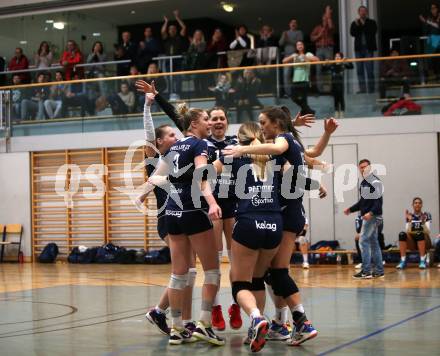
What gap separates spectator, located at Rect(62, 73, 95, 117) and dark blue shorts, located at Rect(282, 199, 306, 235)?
44.2ft

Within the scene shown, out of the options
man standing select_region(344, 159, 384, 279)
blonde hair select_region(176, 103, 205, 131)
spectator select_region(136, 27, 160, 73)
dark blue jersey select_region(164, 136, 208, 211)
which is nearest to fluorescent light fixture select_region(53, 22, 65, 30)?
spectator select_region(136, 27, 160, 73)

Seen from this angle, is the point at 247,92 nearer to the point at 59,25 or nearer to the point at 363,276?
the point at 363,276

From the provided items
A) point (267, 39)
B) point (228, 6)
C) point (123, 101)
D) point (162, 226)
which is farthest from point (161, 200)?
point (228, 6)

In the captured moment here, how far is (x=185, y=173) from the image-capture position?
6828mm

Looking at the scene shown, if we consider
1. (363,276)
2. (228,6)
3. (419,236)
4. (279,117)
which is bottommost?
(363,276)

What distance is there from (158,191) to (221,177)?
24.7 inches

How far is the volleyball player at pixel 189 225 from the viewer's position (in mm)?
6754

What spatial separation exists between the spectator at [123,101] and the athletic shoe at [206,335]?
12.8 m

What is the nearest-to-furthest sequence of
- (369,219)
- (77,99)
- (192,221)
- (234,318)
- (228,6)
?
1. (192,221)
2. (234,318)
3. (369,219)
4. (77,99)
5. (228,6)

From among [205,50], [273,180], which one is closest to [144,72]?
[205,50]

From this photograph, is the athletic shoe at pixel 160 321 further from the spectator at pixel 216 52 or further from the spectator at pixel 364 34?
the spectator at pixel 216 52

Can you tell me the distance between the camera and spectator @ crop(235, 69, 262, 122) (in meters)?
18.0

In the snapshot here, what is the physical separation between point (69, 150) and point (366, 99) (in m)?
7.72

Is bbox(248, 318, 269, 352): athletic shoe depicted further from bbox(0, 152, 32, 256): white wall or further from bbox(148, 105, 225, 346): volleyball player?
bbox(0, 152, 32, 256): white wall
